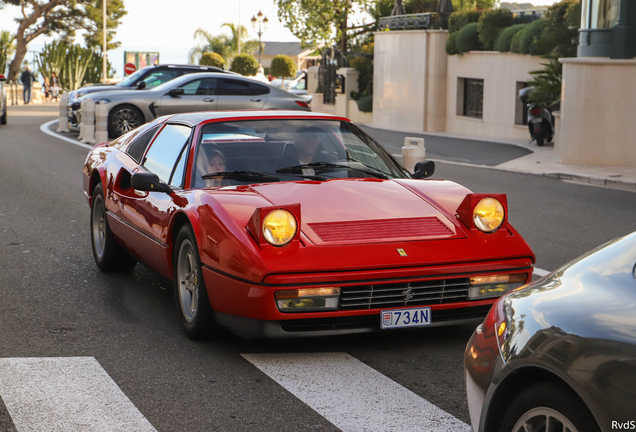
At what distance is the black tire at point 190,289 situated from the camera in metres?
5.11

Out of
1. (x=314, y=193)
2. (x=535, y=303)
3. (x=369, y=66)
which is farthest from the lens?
(x=369, y=66)

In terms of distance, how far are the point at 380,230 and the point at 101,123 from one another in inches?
568

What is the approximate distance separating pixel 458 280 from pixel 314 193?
105 cm

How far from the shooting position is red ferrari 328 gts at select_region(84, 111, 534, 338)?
4.75 metres

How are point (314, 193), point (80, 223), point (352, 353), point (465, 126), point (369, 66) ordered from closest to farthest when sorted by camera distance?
point (352, 353) < point (314, 193) < point (80, 223) < point (465, 126) < point (369, 66)

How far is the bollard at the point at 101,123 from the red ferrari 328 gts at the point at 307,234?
1234 centimetres

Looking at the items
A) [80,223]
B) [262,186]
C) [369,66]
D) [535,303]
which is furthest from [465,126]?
[535,303]

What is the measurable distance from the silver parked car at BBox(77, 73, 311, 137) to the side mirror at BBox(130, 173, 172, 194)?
546 inches

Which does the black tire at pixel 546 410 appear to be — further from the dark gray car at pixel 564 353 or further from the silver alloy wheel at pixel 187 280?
the silver alloy wheel at pixel 187 280

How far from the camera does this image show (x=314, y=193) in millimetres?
5422

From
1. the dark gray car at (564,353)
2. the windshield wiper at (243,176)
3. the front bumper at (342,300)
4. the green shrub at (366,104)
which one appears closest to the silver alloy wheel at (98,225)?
the windshield wiper at (243,176)

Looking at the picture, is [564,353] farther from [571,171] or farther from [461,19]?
[461,19]

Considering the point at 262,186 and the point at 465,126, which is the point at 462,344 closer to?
the point at 262,186

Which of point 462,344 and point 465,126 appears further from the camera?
point 465,126
